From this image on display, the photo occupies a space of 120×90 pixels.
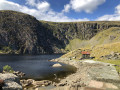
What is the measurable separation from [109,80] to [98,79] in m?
4.19

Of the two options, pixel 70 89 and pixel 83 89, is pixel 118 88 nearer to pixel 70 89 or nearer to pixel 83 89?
A: pixel 83 89

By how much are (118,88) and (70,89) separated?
13744 millimetres

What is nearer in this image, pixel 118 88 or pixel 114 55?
pixel 118 88

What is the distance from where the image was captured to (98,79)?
45.0m

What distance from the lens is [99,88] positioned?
33625mm

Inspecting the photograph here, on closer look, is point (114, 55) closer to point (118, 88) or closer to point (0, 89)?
point (118, 88)

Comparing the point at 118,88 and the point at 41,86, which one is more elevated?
the point at 118,88

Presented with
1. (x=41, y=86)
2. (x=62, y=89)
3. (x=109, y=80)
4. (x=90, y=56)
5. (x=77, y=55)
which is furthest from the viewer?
(x=77, y=55)

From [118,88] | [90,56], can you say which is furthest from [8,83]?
[90,56]

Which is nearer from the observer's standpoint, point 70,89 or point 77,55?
point 70,89

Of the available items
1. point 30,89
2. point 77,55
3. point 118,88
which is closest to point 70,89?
point 118,88

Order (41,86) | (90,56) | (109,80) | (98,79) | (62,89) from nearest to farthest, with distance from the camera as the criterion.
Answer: (62,89) → (109,80) → (98,79) → (41,86) → (90,56)

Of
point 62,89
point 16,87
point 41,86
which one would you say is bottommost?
point 41,86

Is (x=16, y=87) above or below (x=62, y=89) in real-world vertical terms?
above
